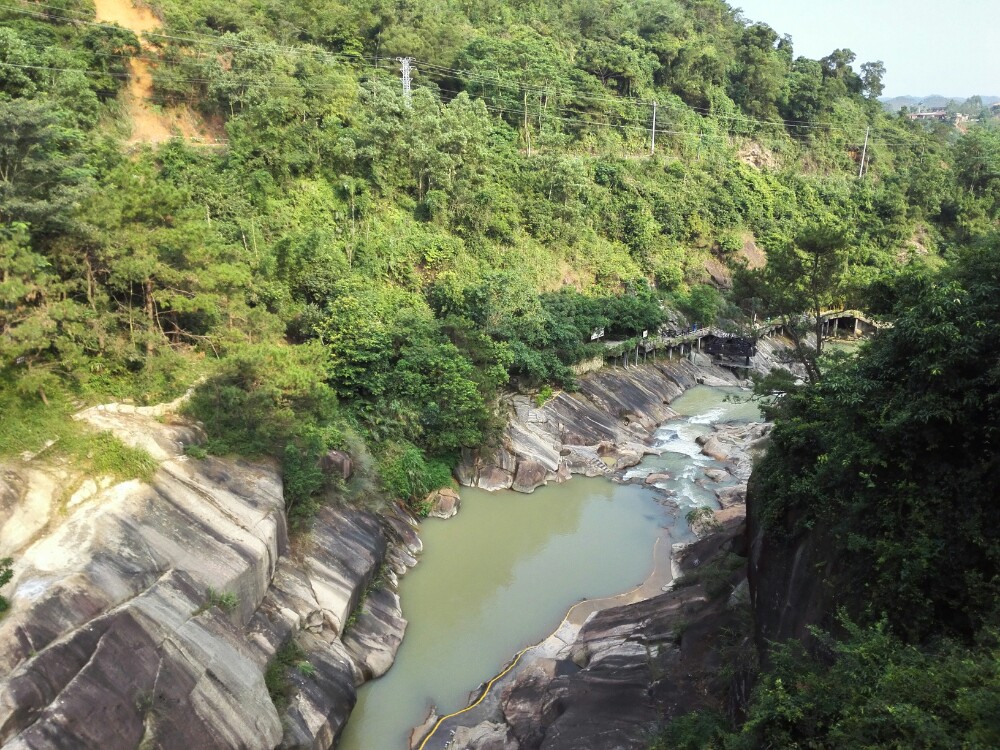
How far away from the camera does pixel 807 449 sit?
1148 cm

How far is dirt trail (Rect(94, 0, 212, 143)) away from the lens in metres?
27.0

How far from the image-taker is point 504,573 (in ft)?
56.1

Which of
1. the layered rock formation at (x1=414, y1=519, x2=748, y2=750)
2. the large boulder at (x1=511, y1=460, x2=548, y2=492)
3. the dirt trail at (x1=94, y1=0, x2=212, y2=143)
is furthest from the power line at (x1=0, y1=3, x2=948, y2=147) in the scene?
the layered rock formation at (x1=414, y1=519, x2=748, y2=750)

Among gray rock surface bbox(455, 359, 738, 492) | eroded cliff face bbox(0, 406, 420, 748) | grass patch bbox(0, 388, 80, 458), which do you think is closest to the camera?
eroded cliff face bbox(0, 406, 420, 748)

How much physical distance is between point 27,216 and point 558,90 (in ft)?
115

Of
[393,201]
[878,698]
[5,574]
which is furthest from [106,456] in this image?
[393,201]

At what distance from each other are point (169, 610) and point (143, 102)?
25.2 meters

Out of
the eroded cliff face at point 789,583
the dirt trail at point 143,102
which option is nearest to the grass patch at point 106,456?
the eroded cliff face at point 789,583

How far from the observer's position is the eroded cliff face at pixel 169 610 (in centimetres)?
820

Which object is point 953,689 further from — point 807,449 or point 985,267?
point 807,449

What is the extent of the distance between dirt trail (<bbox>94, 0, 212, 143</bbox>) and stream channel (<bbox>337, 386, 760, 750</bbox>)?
66.4ft

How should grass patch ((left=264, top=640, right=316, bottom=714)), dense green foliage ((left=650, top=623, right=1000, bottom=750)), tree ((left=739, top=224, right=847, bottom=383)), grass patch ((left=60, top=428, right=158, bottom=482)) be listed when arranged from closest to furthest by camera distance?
dense green foliage ((left=650, top=623, right=1000, bottom=750)), grass patch ((left=264, top=640, right=316, bottom=714)), grass patch ((left=60, top=428, right=158, bottom=482)), tree ((left=739, top=224, right=847, bottom=383))

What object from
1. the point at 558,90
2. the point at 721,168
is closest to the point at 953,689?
the point at 558,90

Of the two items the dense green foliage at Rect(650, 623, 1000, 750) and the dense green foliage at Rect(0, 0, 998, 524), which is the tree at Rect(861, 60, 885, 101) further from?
the dense green foliage at Rect(650, 623, 1000, 750)
